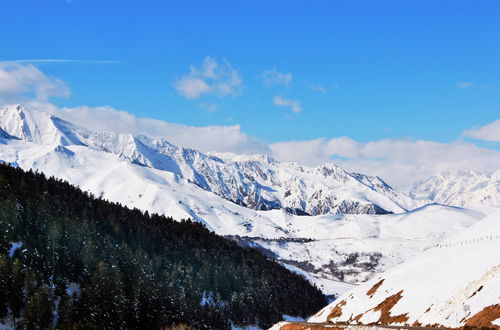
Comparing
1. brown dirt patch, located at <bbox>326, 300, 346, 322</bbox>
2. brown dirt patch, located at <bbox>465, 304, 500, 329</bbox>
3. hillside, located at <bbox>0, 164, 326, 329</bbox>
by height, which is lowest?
A: brown dirt patch, located at <bbox>465, 304, 500, 329</bbox>

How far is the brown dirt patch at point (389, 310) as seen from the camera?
75.9 m

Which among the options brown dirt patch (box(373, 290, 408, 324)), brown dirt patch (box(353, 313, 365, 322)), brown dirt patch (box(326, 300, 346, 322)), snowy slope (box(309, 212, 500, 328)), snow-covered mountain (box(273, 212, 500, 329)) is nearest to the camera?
snow-covered mountain (box(273, 212, 500, 329))

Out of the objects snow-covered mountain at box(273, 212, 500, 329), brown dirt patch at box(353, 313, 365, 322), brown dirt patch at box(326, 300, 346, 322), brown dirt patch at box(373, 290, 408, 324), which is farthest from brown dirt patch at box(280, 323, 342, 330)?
brown dirt patch at box(326, 300, 346, 322)

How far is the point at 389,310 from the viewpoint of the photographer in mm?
84125

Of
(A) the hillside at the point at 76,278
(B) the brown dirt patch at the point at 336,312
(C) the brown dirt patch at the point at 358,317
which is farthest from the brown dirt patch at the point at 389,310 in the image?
(A) the hillside at the point at 76,278

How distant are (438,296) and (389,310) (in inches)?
464

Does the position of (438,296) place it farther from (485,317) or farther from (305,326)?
(305,326)

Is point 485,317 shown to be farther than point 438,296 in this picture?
No

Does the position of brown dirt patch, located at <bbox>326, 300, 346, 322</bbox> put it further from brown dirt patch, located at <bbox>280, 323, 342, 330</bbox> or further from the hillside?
the hillside

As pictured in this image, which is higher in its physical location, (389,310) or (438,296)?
(438,296)

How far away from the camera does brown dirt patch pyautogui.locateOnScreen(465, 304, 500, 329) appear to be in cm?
4912

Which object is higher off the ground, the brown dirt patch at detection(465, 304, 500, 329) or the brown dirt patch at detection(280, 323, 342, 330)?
Result: the brown dirt patch at detection(280, 323, 342, 330)

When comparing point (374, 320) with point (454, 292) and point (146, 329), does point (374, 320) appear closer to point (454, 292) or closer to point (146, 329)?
point (454, 292)

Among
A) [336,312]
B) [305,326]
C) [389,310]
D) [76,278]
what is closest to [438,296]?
[389,310]
